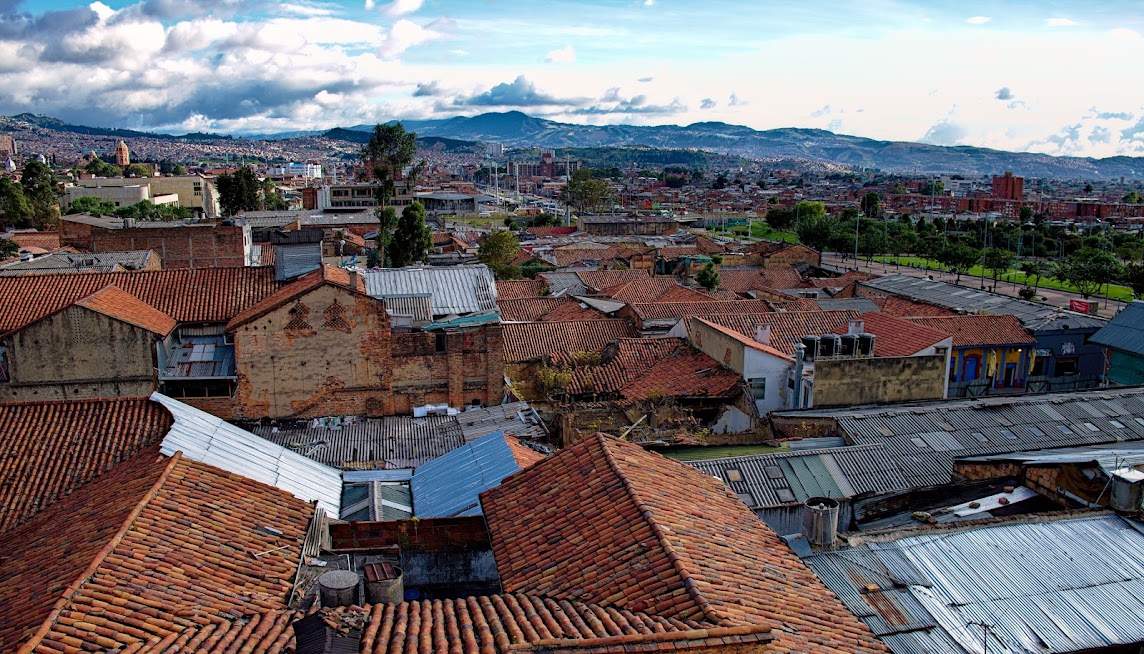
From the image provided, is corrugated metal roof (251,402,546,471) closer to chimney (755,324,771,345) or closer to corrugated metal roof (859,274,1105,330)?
chimney (755,324,771,345)

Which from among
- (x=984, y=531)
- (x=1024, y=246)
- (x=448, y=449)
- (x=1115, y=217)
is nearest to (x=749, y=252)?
(x=1024, y=246)

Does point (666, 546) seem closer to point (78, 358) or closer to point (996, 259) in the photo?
point (78, 358)

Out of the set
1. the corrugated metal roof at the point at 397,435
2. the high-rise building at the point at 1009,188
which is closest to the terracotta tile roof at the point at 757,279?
the corrugated metal roof at the point at 397,435

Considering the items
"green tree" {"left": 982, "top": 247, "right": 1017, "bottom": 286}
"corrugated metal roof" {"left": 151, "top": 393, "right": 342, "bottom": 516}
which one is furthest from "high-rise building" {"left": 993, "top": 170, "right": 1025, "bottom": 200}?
"corrugated metal roof" {"left": 151, "top": 393, "right": 342, "bottom": 516}

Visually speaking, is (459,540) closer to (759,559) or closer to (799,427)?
(759,559)

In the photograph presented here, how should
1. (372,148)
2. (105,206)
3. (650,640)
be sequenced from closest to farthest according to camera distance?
(650,640) < (105,206) < (372,148)

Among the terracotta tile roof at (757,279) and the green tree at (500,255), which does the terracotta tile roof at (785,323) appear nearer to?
the terracotta tile roof at (757,279)

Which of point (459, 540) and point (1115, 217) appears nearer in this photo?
point (459, 540)

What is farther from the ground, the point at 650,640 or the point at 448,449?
the point at 650,640
